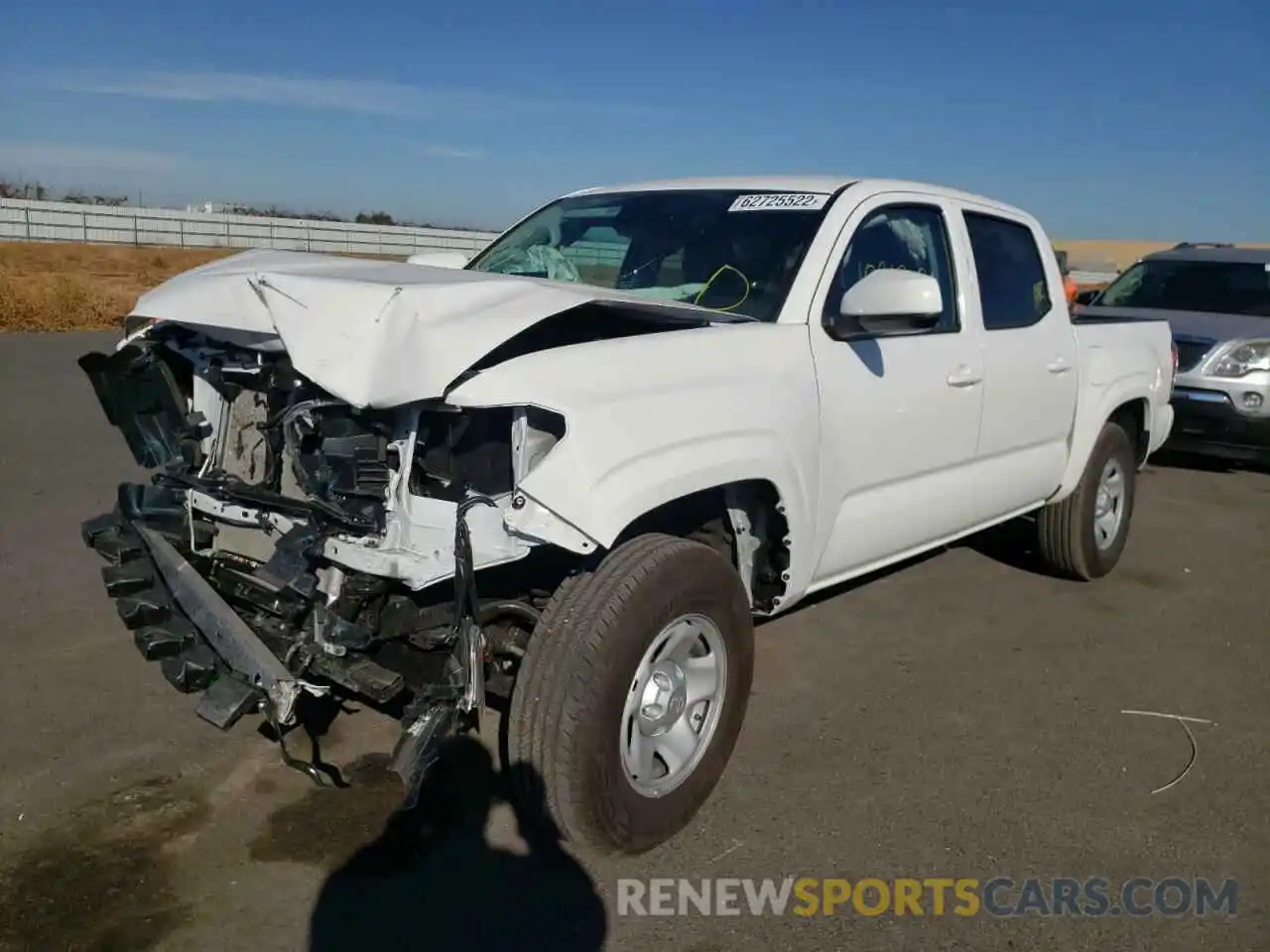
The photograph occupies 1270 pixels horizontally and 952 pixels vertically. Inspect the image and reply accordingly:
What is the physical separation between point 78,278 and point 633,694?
2294 cm

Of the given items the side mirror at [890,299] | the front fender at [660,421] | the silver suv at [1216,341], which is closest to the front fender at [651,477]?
the front fender at [660,421]

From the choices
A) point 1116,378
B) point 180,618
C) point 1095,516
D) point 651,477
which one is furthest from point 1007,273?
point 180,618

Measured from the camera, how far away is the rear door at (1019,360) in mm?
4906

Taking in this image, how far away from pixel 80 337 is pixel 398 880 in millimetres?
15229

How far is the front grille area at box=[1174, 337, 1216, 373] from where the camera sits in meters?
9.64

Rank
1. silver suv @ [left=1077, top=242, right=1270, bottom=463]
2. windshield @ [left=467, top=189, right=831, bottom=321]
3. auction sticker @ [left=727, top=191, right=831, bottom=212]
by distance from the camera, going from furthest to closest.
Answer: silver suv @ [left=1077, top=242, right=1270, bottom=463] < auction sticker @ [left=727, top=191, right=831, bottom=212] < windshield @ [left=467, top=189, right=831, bottom=321]

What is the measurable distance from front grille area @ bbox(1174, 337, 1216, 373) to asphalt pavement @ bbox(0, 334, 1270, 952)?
175 inches

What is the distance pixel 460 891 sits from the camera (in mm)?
3105

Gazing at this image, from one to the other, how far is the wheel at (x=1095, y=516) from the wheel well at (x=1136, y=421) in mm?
161

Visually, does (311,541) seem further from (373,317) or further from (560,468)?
(560,468)

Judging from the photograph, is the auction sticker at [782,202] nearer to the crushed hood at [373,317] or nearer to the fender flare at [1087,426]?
the crushed hood at [373,317]

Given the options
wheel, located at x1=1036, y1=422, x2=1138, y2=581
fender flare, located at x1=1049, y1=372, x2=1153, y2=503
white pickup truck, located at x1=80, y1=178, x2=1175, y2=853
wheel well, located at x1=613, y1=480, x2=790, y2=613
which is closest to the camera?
white pickup truck, located at x1=80, y1=178, x2=1175, y2=853

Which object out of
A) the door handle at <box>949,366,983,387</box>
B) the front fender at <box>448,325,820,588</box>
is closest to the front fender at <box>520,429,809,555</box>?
the front fender at <box>448,325,820,588</box>

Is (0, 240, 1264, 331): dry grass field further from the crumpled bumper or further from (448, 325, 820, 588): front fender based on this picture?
the crumpled bumper
